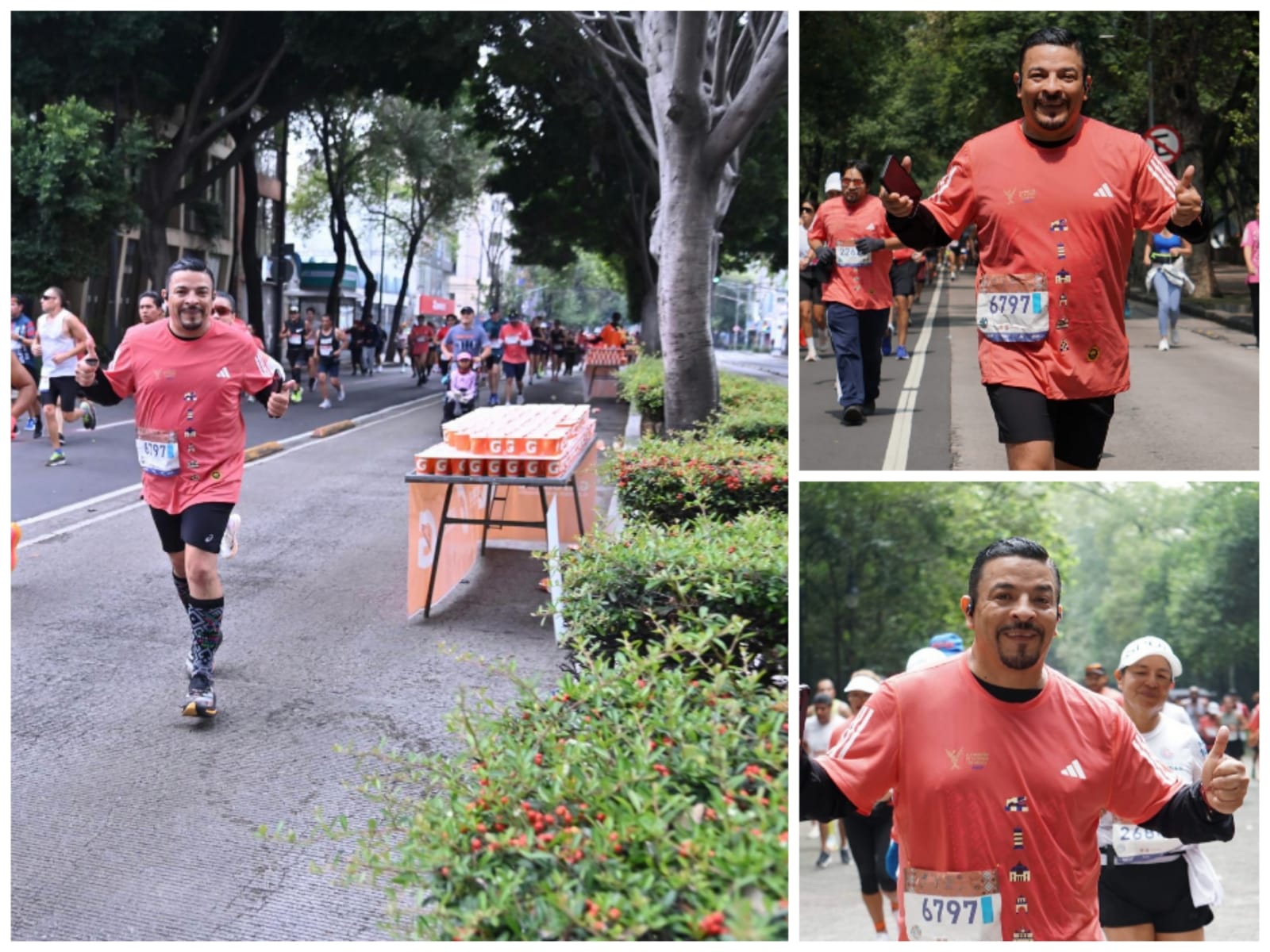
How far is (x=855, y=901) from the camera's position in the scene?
8.91 metres

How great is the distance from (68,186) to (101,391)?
13.4 m

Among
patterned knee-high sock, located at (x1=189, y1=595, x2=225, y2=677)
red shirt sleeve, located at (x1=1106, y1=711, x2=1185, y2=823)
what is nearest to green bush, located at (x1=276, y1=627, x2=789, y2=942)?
red shirt sleeve, located at (x1=1106, y1=711, x2=1185, y2=823)

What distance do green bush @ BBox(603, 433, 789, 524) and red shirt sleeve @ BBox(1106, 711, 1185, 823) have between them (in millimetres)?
3077

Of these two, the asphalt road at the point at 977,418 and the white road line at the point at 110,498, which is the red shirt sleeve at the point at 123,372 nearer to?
the asphalt road at the point at 977,418

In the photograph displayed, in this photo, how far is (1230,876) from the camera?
1105cm

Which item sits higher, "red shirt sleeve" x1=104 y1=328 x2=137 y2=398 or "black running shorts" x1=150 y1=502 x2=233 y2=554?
"red shirt sleeve" x1=104 y1=328 x2=137 y2=398

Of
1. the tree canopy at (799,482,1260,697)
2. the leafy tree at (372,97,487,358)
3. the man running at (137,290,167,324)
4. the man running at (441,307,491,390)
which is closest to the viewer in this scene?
the man running at (137,290,167,324)

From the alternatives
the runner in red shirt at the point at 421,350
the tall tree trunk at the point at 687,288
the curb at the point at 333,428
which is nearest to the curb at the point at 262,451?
the curb at the point at 333,428

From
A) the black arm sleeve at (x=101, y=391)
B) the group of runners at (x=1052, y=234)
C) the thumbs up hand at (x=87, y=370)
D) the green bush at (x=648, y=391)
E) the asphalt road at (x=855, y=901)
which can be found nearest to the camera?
the group of runners at (x=1052, y=234)

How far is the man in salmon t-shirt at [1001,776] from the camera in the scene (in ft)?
9.66

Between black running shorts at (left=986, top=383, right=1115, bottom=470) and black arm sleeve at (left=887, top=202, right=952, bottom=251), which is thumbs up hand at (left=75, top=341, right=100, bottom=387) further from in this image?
black running shorts at (left=986, top=383, right=1115, bottom=470)

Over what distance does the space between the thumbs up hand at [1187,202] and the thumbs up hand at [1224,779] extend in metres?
1.36

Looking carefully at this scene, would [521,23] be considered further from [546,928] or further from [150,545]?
[546,928]

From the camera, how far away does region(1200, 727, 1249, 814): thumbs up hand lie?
9.50 feet
